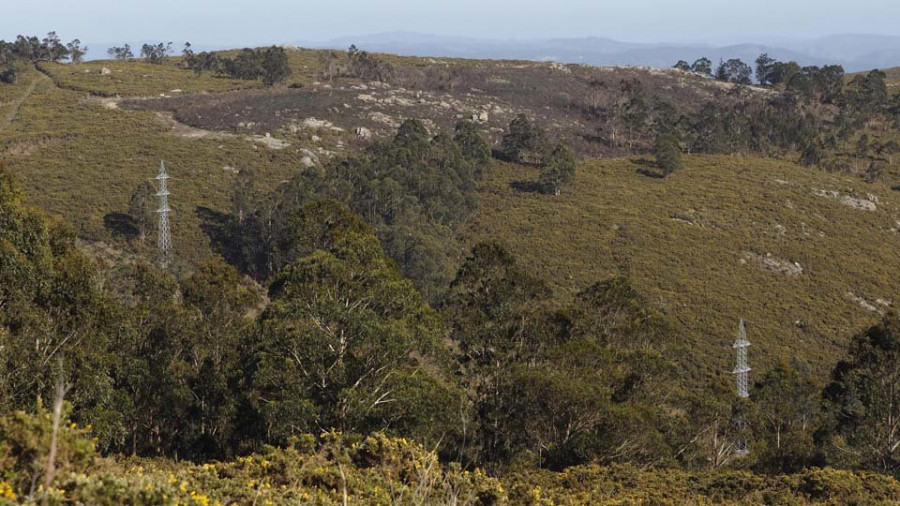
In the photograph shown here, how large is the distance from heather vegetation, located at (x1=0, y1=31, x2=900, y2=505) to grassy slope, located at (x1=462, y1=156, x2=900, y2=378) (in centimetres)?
32

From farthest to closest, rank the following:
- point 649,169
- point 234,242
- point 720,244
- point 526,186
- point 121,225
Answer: point 649,169 < point 526,186 < point 720,244 < point 234,242 < point 121,225

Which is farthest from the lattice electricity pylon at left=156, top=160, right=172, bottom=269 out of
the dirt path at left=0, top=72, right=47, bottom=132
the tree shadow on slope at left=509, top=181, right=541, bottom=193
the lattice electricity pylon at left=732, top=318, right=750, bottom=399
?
the dirt path at left=0, top=72, right=47, bottom=132

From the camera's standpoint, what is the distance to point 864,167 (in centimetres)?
9256

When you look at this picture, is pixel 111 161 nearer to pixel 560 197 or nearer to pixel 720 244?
pixel 560 197

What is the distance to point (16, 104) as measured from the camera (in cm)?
8462

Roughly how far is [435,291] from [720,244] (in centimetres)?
3197

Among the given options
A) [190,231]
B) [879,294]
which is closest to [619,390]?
[190,231]

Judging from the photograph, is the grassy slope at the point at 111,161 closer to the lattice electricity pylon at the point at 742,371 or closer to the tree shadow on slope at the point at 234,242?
the tree shadow on slope at the point at 234,242

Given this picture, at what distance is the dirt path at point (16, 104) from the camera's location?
2994 inches

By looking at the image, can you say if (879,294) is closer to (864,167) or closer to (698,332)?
(698,332)

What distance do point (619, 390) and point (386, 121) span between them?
69186mm

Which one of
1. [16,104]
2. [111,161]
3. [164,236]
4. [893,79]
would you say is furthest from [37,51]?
[893,79]

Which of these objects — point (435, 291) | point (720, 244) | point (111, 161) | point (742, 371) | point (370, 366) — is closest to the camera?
point (370, 366)

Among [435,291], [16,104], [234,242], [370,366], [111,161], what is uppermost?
[16,104]
